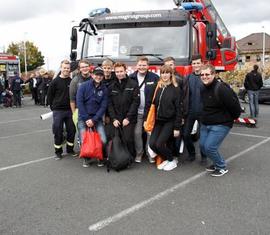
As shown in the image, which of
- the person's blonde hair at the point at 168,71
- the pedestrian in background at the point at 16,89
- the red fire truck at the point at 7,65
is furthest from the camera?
the red fire truck at the point at 7,65

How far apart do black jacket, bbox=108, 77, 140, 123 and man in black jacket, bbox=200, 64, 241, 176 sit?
1.11 meters

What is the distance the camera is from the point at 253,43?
7300 centimetres

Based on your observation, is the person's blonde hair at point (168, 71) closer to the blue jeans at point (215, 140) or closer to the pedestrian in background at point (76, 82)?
the blue jeans at point (215, 140)

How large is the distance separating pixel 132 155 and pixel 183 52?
85.7 inches

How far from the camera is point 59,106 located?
6602 mm

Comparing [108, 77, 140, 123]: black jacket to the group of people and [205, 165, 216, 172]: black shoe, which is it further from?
[205, 165, 216, 172]: black shoe

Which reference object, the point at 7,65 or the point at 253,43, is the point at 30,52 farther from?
the point at 7,65

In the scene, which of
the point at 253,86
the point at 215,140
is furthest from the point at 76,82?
the point at 253,86

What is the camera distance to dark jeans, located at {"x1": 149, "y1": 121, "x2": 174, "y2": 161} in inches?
232

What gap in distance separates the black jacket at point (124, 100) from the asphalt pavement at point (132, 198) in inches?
35.3

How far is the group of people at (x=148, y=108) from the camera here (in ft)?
18.4

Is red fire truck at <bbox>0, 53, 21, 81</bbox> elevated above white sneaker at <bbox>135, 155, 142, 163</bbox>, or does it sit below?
above

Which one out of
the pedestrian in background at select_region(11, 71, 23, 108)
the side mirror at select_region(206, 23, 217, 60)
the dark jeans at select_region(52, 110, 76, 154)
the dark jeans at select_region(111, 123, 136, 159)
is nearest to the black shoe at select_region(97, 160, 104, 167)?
the dark jeans at select_region(111, 123, 136, 159)

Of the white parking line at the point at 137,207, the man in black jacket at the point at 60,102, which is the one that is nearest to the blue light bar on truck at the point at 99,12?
the man in black jacket at the point at 60,102
